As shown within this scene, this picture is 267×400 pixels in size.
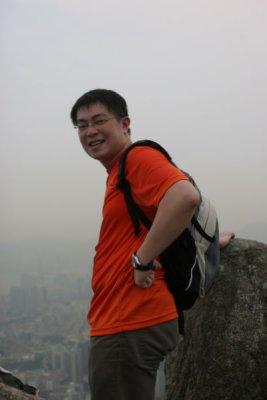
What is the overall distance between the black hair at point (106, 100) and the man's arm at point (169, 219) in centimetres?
77

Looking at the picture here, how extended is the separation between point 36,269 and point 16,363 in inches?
569

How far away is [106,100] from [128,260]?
1.05 metres

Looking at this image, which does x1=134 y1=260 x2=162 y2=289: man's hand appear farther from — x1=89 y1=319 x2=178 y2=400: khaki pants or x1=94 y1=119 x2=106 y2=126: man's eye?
x1=94 y1=119 x2=106 y2=126: man's eye

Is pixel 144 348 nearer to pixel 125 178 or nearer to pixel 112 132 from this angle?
pixel 125 178

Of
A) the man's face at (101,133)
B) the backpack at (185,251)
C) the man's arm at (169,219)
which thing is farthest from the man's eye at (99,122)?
the man's arm at (169,219)

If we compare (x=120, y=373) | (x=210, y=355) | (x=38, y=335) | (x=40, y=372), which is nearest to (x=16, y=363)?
(x=40, y=372)

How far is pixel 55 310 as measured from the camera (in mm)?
26453

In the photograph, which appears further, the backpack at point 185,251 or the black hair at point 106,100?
the black hair at point 106,100

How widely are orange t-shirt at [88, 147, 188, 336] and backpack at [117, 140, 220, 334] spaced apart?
1.7 inches

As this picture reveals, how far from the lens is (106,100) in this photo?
298 cm

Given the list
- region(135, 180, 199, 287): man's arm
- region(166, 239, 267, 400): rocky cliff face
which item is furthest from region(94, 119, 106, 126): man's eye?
region(166, 239, 267, 400): rocky cliff face

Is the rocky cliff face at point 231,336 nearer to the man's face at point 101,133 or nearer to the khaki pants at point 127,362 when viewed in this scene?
the khaki pants at point 127,362

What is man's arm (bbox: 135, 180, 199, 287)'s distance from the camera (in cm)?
251

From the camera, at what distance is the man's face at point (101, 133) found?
116 inches
